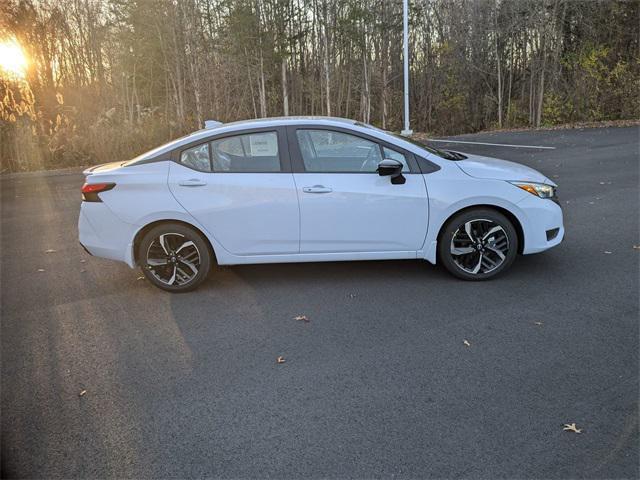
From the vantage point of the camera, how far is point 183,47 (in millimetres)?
19125

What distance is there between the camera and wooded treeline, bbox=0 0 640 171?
1916cm

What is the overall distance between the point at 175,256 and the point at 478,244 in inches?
111

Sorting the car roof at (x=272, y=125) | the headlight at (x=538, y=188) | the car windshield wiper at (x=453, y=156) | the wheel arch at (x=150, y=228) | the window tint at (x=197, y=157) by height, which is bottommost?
the wheel arch at (x=150, y=228)

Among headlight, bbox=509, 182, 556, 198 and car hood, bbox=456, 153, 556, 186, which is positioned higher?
car hood, bbox=456, 153, 556, 186

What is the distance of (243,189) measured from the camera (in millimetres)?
4977

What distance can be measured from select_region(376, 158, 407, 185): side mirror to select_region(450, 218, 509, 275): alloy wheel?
0.73m

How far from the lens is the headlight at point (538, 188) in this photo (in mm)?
5012

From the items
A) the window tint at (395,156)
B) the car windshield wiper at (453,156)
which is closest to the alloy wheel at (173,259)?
the window tint at (395,156)

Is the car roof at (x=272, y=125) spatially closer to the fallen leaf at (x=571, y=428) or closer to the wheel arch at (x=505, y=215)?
the wheel arch at (x=505, y=215)

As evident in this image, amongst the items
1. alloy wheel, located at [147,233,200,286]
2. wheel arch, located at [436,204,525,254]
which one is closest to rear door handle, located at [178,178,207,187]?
alloy wheel, located at [147,233,200,286]

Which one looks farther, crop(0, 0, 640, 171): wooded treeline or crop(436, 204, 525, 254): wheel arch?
crop(0, 0, 640, 171): wooded treeline

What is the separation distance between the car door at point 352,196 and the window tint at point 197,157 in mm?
798

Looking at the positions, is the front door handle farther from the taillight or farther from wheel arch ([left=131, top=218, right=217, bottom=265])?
the taillight

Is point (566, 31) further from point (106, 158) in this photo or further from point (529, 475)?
point (529, 475)
